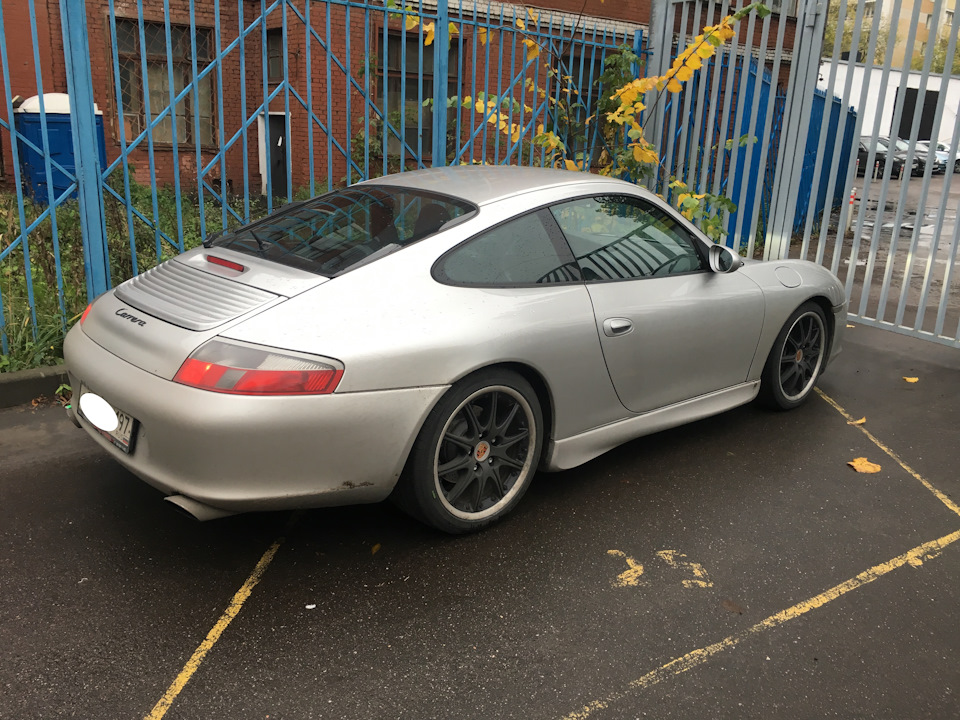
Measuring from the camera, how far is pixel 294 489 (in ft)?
9.64

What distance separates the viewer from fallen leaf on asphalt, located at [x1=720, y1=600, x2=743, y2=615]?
10.0 ft

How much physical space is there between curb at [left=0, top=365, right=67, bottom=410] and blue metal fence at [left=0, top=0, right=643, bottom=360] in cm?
24

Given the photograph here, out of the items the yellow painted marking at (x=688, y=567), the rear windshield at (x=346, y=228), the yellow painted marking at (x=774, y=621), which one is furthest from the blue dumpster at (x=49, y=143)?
the yellow painted marking at (x=774, y=621)

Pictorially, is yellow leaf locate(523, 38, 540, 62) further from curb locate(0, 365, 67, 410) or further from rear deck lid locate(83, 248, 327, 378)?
curb locate(0, 365, 67, 410)

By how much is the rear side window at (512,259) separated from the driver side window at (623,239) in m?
0.11

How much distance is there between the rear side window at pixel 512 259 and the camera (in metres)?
3.41

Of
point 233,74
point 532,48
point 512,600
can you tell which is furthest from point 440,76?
point 233,74

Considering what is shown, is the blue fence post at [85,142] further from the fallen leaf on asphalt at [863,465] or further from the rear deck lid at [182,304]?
the fallen leaf on asphalt at [863,465]

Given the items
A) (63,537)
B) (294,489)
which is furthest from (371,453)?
A: (63,537)

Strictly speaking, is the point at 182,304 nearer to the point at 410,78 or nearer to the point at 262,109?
the point at 262,109

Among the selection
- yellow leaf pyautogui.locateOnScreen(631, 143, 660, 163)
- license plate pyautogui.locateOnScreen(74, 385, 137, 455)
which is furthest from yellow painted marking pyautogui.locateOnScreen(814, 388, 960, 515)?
license plate pyautogui.locateOnScreen(74, 385, 137, 455)

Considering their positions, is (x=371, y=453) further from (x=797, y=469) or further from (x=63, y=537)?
(x=797, y=469)

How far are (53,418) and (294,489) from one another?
8.30 feet

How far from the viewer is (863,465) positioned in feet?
14.6
